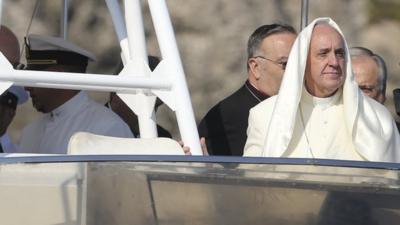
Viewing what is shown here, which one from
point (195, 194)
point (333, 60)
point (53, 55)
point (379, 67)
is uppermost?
point (53, 55)

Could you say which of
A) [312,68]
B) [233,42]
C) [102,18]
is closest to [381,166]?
[312,68]

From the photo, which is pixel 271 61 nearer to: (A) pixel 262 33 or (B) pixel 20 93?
(A) pixel 262 33

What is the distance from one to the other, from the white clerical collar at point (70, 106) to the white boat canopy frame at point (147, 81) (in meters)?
1.10

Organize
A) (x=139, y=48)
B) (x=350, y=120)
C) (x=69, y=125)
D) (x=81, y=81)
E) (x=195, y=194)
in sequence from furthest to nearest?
(x=69, y=125) → (x=350, y=120) → (x=139, y=48) → (x=81, y=81) → (x=195, y=194)

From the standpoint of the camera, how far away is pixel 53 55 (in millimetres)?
4801

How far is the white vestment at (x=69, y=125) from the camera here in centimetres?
445

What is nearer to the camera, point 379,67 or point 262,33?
point 262,33

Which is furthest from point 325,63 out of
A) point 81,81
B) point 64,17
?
point 64,17

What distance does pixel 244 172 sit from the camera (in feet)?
8.08

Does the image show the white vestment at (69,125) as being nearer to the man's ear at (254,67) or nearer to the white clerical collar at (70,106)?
the white clerical collar at (70,106)

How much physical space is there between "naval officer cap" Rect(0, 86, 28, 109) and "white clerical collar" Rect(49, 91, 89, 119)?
22cm

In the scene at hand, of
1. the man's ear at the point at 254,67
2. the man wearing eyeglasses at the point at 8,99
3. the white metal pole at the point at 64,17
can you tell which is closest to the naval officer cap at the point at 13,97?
the man wearing eyeglasses at the point at 8,99

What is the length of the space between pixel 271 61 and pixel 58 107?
Answer: 101 centimetres

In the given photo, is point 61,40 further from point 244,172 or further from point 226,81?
point 226,81
